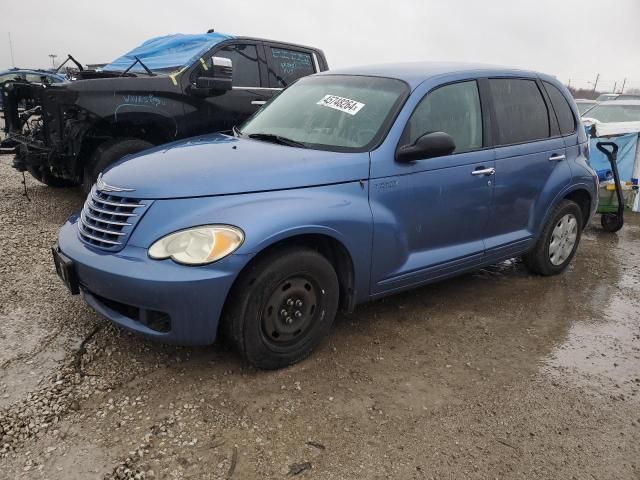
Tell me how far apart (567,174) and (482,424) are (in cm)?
271

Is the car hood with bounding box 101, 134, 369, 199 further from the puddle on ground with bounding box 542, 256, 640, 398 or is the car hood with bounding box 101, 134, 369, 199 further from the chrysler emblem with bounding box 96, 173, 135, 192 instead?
the puddle on ground with bounding box 542, 256, 640, 398

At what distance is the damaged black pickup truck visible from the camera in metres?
5.34

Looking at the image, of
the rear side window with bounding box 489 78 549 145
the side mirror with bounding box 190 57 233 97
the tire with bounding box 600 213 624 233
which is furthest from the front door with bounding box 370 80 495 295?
the tire with bounding box 600 213 624 233

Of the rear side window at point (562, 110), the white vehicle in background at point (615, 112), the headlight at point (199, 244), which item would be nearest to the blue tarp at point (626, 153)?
the white vehicle in background at point (615, 112)

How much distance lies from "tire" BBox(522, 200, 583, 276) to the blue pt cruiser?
0.60ft

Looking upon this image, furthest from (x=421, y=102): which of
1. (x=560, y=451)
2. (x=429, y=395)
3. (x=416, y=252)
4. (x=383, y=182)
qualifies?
(x=560, y=451)

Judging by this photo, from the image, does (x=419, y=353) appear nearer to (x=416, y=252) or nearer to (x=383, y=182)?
(x=416, y=252)

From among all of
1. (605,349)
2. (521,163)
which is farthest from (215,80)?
(605,349)

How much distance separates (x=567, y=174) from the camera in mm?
4500

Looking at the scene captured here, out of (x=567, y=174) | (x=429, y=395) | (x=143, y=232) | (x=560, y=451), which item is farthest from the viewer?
(x=567, y=174)

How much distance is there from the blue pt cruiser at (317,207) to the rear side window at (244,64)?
233 cm

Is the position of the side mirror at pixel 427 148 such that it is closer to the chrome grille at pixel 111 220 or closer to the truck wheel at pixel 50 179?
the chrome grille at pixel 111 220

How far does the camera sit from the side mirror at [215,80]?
5273 millimetres

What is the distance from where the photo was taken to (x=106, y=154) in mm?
5383
